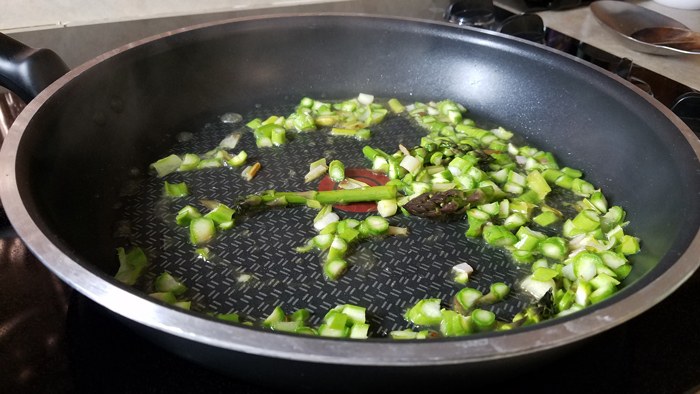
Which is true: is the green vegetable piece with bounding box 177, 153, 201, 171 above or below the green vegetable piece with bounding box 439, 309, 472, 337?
below

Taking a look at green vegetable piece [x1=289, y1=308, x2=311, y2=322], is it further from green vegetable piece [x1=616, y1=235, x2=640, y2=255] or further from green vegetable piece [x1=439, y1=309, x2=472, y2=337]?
green vegetable piece [x1=616, y1=235, x2=640, y2=255]

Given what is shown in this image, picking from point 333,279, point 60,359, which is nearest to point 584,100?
point 333,279

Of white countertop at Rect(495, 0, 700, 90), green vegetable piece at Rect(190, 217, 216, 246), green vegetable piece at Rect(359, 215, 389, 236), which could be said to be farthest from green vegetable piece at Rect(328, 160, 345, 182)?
white countertop at Rect(495, 0, 700, 90)

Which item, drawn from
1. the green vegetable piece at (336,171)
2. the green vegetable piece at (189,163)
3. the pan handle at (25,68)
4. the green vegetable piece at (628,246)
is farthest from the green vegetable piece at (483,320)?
the pan handle at (25,68)

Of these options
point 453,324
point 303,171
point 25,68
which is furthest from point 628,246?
point 25,68

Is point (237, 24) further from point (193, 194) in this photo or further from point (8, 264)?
point (8, 264)

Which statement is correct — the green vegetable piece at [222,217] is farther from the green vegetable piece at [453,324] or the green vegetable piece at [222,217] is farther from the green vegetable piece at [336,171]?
the green vegetable piece at [453,324]
